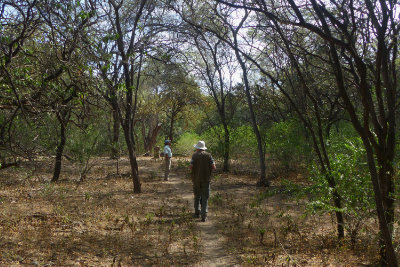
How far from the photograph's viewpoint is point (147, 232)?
6.54m

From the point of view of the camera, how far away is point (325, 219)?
780cm

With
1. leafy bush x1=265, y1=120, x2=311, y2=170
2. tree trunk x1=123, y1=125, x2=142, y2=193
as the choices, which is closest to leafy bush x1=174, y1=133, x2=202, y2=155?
leafy bush x1=265, y1=120, x2=311, y2=170

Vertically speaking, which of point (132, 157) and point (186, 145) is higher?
point (186, 145)

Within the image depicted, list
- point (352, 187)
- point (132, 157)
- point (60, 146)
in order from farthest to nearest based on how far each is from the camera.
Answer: point (132, 157)
point (60, 146)
point (352, 187)

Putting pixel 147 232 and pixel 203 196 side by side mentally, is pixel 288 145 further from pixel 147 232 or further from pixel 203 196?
pixel 147 232

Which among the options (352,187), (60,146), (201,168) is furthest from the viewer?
(60,146)

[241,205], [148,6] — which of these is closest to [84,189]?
[241,205]

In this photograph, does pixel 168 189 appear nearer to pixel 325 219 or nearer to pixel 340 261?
pixel 325 219

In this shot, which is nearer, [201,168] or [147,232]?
[147,232]

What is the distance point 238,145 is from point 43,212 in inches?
403

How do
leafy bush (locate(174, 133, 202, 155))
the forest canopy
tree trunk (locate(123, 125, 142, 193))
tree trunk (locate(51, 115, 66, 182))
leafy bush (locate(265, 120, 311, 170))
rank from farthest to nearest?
leafy bush (locate(174, 133, 202, 155)), leafy bush (locate(265, 120, 311, 170)), tree trunk (locate(123, 125, 142, 193)), tree trunk (locate(51, 115, 66, 182)), the forest canopy

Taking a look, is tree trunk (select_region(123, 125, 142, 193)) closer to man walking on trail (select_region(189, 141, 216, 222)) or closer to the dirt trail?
the dirt trail

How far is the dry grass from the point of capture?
16.8 ft

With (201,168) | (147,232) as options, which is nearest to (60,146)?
(201,168)
